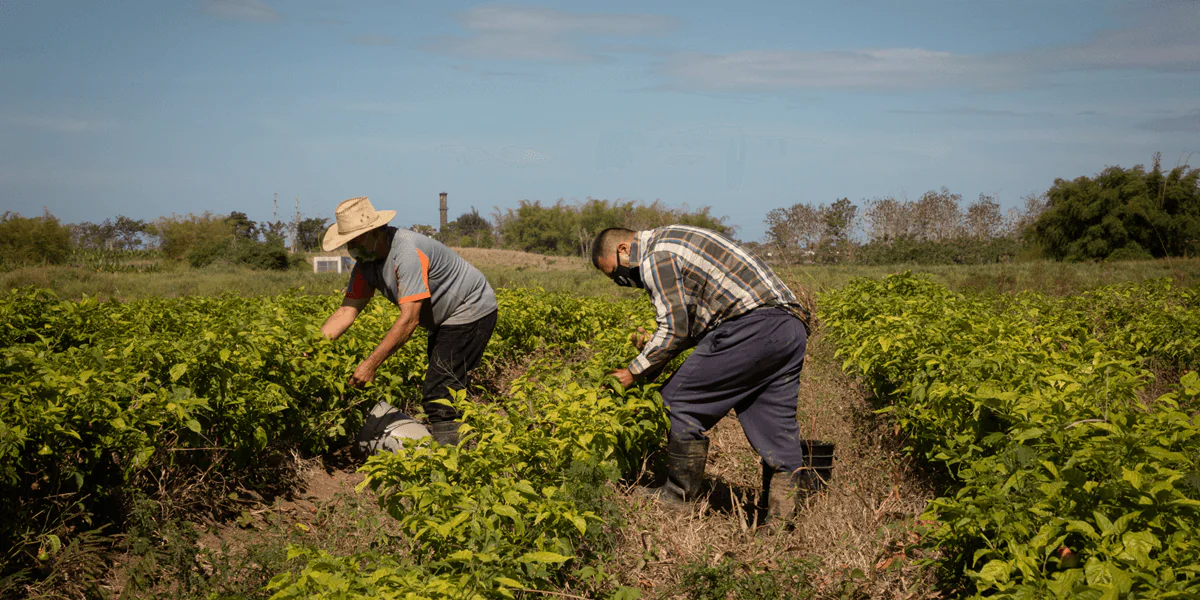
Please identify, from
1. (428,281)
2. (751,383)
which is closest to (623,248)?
(751,383)

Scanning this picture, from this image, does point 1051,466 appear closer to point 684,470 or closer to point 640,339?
point 684,470

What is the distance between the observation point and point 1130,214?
25641mm

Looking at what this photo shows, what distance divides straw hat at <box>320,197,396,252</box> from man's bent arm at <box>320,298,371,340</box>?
46 cm

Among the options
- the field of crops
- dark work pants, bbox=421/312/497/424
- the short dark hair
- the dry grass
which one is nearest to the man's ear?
the short dark hair

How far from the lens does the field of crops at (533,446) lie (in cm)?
236

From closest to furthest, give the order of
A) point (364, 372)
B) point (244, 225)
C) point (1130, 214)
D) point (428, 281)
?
point (364, 372) < point (428, 281) < point (1130, 214) < point (244, 225)

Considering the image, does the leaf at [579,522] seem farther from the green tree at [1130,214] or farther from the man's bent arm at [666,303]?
the green tree at [1130,214]

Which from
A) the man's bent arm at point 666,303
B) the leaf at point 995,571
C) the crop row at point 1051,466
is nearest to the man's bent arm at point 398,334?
the man's bent arm at point 666,303

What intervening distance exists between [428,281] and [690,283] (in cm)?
171

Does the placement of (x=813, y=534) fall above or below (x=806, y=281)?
below

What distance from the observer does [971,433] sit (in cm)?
362

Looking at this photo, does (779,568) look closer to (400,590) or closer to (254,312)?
(400,590)

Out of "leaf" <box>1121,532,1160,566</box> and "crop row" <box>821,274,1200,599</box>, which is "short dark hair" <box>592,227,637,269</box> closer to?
"crop row" <box>821,274,1200,599</box>

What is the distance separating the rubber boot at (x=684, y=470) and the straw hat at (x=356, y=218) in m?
2.07
